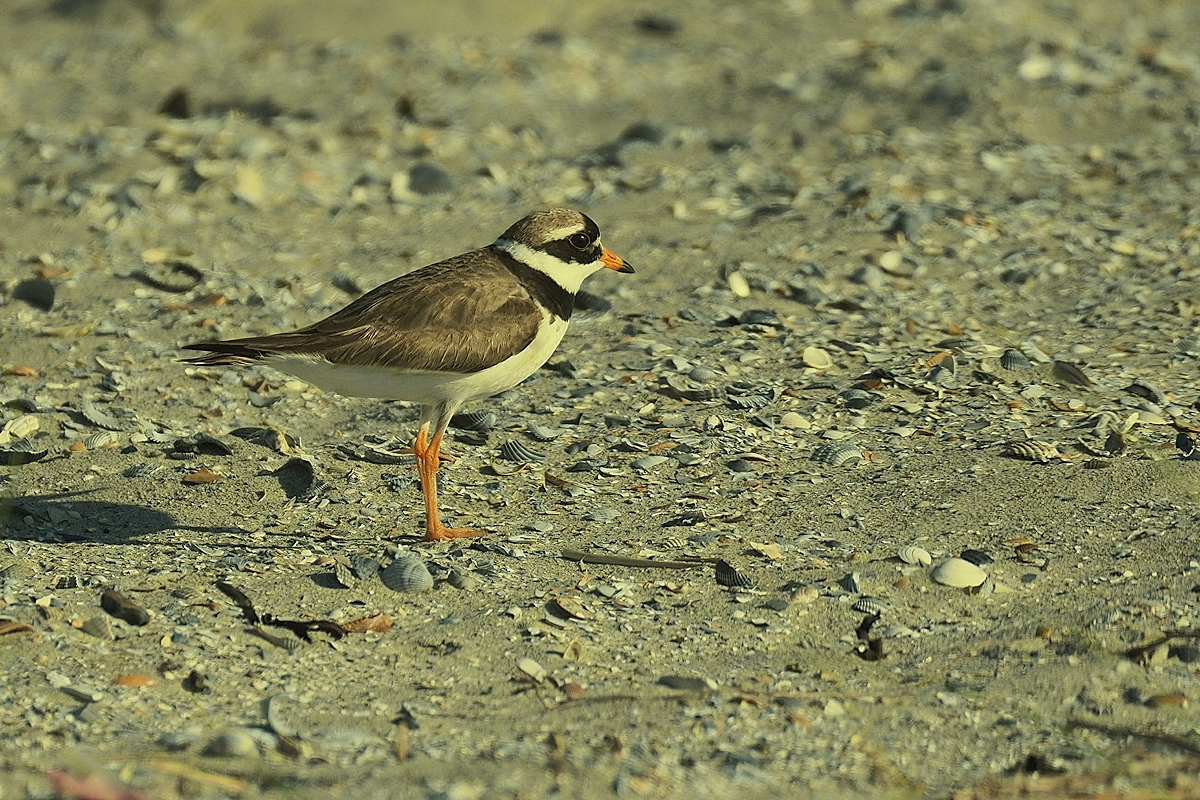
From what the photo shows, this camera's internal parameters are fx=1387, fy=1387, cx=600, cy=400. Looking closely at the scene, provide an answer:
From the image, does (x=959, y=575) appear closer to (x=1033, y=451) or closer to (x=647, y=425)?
(x=1033, y=451)

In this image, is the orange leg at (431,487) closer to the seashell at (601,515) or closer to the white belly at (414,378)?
the white belly at (414,378)

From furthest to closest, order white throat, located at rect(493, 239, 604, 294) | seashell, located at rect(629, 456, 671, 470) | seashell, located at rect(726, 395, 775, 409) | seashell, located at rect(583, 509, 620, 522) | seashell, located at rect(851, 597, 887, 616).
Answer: seashell, located at rect(726, 395, 775, 409), seashell, located at rect(629, 456, 671, 470), white throat, located at rect(493, 239, 604, 294), seashell, located at rect(583, 509, 620, 522), seashell, located at rect(851, 597, 887, 616)

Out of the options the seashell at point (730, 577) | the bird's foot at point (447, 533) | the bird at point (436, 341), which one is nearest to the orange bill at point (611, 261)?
the bird at point (436, 341)

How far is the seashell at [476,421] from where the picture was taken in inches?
263

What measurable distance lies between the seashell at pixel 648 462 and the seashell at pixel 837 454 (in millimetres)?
671

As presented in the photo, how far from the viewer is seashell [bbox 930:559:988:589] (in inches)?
191

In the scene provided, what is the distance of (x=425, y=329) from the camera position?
218 inches

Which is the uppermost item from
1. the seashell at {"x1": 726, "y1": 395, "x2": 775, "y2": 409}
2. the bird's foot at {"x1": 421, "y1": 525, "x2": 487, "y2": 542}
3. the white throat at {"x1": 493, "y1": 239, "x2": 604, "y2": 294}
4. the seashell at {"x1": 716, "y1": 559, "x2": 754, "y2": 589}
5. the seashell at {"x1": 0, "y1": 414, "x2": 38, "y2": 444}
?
the white throat at {"x1": 493, "y1": 239, "x2": 604, "y2": 294}

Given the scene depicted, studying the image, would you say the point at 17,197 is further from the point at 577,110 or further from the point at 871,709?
the point at 871,709

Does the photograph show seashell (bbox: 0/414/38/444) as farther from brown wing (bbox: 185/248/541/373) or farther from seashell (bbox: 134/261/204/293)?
seashell (bbox: 134/261/204/293)

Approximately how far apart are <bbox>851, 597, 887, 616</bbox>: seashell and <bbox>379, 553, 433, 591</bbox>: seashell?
1.52m

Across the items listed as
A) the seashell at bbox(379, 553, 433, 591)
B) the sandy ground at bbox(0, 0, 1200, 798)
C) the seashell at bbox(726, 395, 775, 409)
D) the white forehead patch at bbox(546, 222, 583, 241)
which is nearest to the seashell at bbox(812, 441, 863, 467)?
the sandy ground at bbox(0, 0, 1200, 798)

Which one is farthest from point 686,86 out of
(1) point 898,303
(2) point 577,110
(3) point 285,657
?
(3) point 285,657

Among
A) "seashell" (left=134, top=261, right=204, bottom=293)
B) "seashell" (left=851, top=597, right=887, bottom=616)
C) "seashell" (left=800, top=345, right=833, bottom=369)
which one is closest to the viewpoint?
"seashell" (left=851, top=597, right=887, bottom=616)
